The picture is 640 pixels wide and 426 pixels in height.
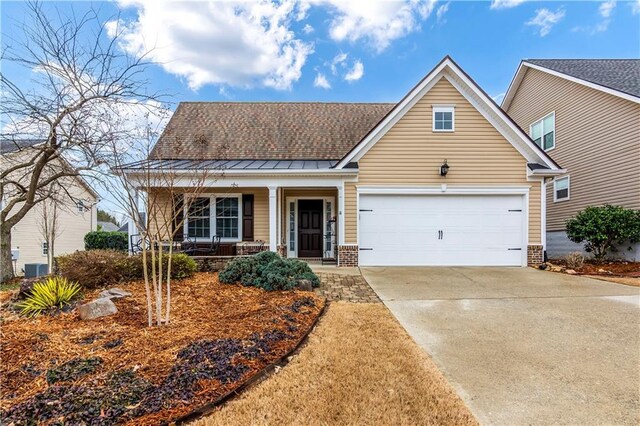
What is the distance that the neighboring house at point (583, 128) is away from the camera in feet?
33.8

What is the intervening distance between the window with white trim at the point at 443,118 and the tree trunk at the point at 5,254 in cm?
1322

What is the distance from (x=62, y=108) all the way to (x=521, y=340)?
1094cm

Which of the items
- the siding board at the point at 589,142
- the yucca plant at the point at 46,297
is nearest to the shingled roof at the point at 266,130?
the yucca plant at the point at 46,297

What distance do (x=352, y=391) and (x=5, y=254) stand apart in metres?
11.7

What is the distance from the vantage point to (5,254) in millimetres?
9328

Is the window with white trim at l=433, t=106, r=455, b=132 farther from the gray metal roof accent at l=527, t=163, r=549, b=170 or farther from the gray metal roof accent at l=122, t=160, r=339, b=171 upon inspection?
the gray metal roof accent at l=122, t=160, r=339, b=171

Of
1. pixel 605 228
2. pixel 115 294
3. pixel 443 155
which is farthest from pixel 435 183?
pixel 115 294

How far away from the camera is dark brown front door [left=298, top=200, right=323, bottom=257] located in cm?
1151

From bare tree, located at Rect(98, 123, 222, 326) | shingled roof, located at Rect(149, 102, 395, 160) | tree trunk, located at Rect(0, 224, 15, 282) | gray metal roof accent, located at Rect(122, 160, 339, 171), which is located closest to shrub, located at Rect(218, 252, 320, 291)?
bare tree, located at Rect(98, 123, 222, 326)

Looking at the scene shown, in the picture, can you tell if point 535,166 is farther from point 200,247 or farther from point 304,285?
point 200,247

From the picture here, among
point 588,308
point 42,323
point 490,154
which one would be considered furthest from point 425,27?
point 42,323

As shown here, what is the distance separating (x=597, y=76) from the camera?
1192cm

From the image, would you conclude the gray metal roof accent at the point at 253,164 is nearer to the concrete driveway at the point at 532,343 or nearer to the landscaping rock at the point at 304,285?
the landscaping rock at the point at 304,285

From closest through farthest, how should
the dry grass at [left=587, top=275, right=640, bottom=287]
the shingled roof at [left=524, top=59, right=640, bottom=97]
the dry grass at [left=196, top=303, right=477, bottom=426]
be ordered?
the dry grass at [left=196, top=303, right=477, bottom=426] < the dry grass at [left=587, top=275, right=640, bottom=287] < the shingled roof at [left=524, top=59, right=640, bottom=97]
